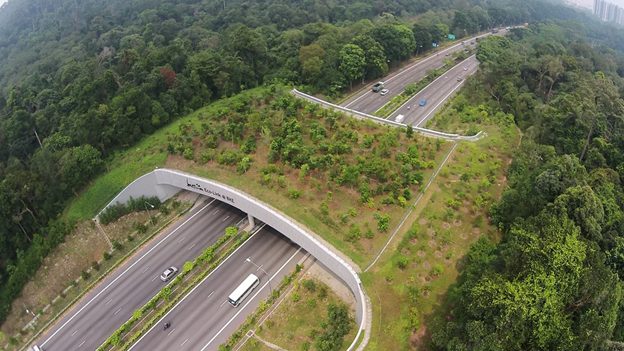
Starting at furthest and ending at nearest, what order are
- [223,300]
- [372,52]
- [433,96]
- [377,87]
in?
[377,87] → [372,52] → [433,96] → [223,300]

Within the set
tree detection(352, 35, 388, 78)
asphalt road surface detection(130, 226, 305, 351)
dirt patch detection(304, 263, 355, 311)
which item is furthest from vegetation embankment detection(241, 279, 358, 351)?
tree detection(352, 35, 388, 78)

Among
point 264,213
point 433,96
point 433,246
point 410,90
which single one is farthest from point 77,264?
point 433,96

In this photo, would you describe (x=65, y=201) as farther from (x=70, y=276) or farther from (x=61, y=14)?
(x=61, y=14)

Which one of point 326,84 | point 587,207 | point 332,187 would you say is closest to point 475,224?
point 587,207

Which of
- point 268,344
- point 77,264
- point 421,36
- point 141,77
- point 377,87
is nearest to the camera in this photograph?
point 268,344

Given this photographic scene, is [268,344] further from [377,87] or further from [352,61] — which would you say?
[377,87]

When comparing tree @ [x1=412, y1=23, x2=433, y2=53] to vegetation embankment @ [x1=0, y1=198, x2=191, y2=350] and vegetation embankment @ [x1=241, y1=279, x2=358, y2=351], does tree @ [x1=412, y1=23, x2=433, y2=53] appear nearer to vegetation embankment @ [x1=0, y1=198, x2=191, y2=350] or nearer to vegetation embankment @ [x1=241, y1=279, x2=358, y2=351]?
vegetation embankment @ [x1=0, y1=198, x2=191, y2=350]

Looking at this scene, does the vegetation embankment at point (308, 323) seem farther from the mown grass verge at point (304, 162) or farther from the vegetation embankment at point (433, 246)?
the mown grass verge at point (304, 162)

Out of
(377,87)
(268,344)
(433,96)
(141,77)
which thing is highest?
(141,77)
